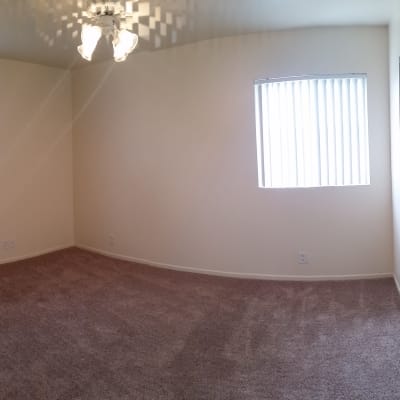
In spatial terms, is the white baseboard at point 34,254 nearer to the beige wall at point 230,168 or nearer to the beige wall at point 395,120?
the beige wall at point 230,168

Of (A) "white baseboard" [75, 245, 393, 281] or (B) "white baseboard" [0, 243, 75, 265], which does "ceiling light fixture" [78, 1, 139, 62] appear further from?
(B) "white baseboard" [0, 243, 75, 265]

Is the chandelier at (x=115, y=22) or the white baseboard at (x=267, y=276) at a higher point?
the chandelier at (x=115, y=22)

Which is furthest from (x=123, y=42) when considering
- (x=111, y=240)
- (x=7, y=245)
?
(x=7, y=245)

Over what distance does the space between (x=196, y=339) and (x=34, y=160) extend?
3323 mm

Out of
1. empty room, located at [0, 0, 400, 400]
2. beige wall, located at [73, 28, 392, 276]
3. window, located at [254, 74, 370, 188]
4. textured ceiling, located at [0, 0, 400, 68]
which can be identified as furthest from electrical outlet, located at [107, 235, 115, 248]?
textured ceiling, located at [0, 0, 400, 68]

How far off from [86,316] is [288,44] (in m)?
2.97

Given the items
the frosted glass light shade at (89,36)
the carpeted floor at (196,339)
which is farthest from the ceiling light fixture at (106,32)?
the carpeted floor at (196,339)

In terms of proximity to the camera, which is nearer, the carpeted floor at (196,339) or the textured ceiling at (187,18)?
the carpeted floor at (196,339)

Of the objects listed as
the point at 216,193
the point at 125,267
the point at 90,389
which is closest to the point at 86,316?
the point at 90,389

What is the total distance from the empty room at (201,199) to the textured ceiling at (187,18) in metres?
0.02

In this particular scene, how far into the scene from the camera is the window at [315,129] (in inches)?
133

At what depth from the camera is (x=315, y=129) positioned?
3.39 m

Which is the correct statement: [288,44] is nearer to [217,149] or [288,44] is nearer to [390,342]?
[217,149]

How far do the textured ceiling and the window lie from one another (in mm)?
515
